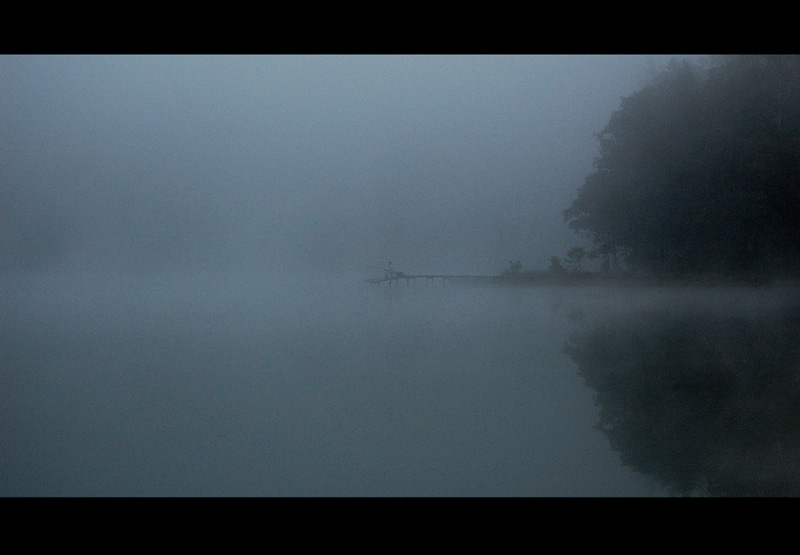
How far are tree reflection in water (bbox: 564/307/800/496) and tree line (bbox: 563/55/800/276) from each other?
6570mm

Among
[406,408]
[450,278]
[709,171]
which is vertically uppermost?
[709,171]

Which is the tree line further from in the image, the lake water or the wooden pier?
the lake water

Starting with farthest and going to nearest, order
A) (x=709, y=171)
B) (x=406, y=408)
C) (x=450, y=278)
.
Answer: (x=450, y=278)
(x=709, y=171)
(x=406, y=408)

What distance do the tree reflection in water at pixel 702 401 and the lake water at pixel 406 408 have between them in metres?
0.02

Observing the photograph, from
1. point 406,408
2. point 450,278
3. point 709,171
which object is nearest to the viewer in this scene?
point 406,408

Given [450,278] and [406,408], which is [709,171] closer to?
[450,278]

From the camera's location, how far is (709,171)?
11703 mm

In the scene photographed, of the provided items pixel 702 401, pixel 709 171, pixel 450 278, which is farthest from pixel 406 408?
pixel 450 278

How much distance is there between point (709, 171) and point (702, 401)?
10207 millimetres

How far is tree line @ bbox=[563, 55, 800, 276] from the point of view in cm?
1127

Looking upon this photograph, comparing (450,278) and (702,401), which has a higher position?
(450,278)

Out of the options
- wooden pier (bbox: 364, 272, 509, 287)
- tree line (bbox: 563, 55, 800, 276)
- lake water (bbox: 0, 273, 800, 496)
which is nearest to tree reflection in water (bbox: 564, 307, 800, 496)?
lake water (bbox: 0, 273, 800, 496)

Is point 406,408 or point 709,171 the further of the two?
point 709,171

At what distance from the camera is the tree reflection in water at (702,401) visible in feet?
7.94
